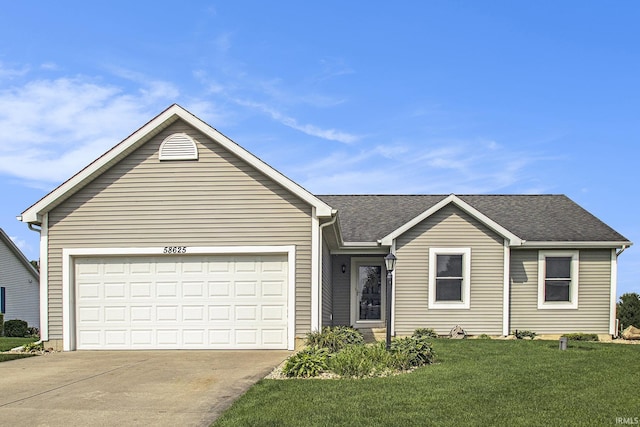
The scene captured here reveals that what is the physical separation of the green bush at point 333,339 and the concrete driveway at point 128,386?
74 centimetres

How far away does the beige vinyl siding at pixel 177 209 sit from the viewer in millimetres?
12789

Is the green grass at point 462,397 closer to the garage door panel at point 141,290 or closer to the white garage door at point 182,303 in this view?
the white garage door at point 182,303

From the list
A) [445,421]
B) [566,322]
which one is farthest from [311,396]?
[566,322]

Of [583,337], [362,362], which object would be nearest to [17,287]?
[362,362]

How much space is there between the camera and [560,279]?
17.1m

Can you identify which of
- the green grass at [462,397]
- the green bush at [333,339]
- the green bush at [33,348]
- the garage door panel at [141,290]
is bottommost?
the green bush at [33,348]

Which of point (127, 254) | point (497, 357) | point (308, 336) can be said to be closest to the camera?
point (497, 357)

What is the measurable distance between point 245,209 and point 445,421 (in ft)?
25.5

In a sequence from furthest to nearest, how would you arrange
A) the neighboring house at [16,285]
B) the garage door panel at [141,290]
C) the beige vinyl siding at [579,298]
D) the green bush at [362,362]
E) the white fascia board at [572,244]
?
the neighboring house at [16,285], the beige vinyl siding at [579,298], the white fascia board at [572,244], the garage door panel at [141,290], the green bush at [362,362]

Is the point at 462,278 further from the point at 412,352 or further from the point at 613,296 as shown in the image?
the point at 412,352

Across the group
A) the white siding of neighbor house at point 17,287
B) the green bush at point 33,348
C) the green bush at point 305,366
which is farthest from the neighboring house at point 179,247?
the white siding of neighbor house at point 17,287

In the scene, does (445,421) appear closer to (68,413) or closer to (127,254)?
(68,413)

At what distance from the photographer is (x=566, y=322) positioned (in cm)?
1709

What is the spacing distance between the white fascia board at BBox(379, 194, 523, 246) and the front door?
2.06 metres
